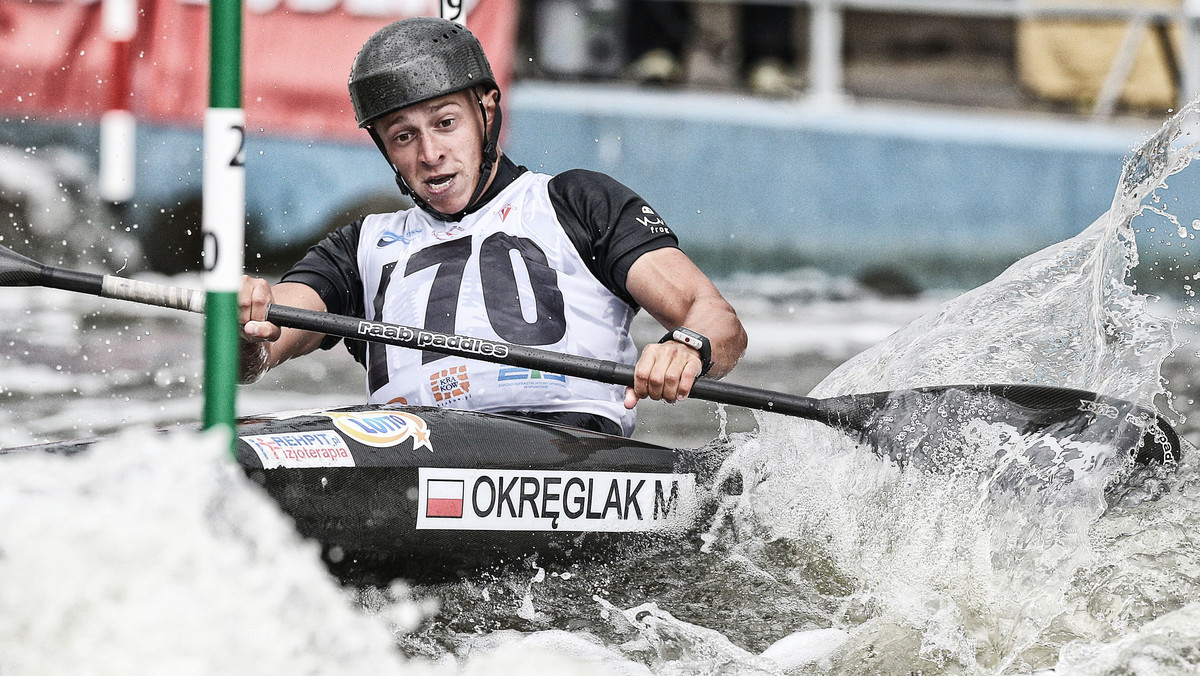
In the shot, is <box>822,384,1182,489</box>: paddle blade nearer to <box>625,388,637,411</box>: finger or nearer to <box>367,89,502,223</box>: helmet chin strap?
<box>625,388,637,411</box>: finger

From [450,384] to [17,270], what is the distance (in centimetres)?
104

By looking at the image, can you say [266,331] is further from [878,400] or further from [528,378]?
[878,400]

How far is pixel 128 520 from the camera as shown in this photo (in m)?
1.74

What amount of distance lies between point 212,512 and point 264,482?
0.72 m

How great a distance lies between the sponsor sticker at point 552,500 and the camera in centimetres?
272

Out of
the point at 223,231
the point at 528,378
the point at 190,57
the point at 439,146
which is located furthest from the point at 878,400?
the point at 190,57

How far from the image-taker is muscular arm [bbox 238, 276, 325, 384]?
3.02 m

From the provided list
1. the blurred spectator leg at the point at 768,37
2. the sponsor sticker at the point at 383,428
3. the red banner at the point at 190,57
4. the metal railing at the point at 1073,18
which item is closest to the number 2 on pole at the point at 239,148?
the sponsor sticker at the point at 383,428

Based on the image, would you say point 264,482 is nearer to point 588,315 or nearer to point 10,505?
point 10,505

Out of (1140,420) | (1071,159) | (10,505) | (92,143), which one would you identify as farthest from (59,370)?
(1071,159)

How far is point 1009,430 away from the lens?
301 centimetres

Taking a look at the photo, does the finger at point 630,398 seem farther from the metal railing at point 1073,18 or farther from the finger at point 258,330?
the metal railing at point 1073,18

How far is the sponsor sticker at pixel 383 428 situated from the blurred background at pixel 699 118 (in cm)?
508

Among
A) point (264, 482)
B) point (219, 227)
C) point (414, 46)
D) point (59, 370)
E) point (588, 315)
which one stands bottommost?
point (59, 370)
